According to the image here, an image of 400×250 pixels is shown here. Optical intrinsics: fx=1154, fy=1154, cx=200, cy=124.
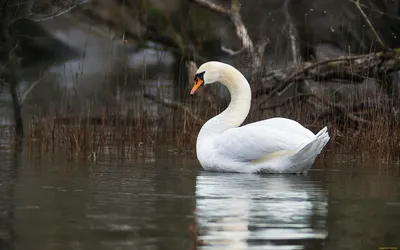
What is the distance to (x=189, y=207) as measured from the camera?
7.90 meters

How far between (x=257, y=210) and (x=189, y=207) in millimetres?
500

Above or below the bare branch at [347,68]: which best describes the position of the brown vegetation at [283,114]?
below

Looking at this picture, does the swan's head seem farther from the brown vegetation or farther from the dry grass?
the brown vegetation

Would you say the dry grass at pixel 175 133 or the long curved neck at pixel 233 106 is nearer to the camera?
the long curved neck at pixel 233 106

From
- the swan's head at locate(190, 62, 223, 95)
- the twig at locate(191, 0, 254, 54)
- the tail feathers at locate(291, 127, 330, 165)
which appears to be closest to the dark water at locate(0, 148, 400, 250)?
the tail feathers at locate(291, 127, 330, 165)

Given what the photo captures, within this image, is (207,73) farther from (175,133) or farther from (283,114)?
(175,133)

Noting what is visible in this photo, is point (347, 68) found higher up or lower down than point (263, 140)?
higher up

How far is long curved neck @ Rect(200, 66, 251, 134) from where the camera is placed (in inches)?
445

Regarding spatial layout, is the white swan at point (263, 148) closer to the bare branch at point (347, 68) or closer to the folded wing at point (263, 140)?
the folded wing at point (263, 140)

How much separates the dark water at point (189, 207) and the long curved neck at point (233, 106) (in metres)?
0.56

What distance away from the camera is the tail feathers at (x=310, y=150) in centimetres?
990

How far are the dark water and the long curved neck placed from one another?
0.56 metres

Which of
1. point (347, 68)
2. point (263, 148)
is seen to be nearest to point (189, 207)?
point (263, 148)

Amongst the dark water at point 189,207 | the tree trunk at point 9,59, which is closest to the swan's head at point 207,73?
the dark water at point 189,207
